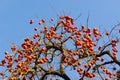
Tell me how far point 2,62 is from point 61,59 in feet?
4.92

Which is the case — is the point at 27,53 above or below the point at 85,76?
above

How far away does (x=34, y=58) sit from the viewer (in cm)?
869

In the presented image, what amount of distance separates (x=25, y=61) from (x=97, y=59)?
1.82m

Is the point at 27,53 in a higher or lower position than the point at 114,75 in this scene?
higher

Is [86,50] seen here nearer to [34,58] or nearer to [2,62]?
[34,58]

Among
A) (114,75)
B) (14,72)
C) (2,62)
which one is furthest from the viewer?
(114,75)

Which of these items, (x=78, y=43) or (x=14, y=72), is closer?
(x=14, y=72)

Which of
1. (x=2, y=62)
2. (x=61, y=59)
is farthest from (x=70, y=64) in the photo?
(x=2, y=62)

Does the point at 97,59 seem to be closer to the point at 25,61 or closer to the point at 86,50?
the point at 86,50

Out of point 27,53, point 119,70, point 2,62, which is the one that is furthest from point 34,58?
point 119,70

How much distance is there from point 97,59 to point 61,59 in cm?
91

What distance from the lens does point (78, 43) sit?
8.94 m

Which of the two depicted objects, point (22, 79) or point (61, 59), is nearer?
point (22, 79)

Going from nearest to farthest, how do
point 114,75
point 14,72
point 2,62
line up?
point 14,72 < point 2,62 < point 114,75
